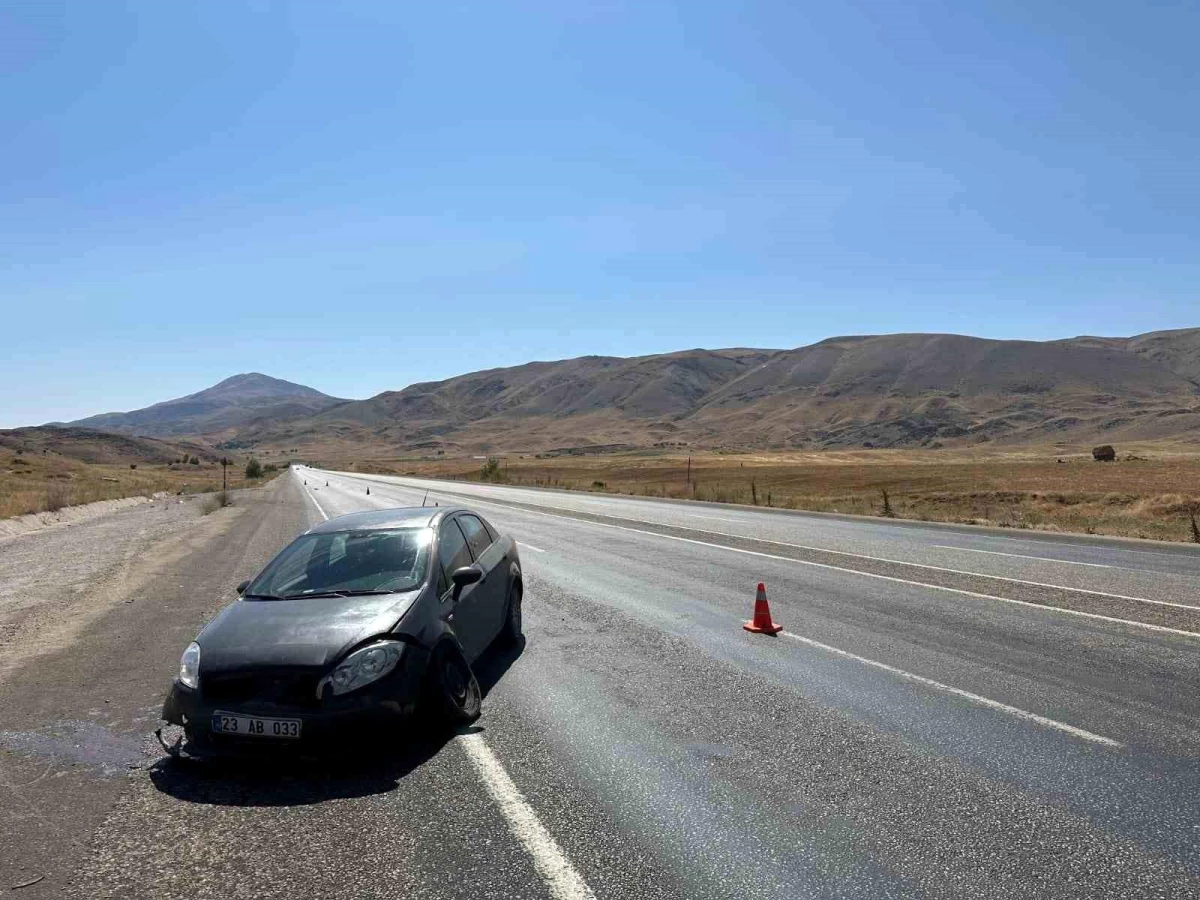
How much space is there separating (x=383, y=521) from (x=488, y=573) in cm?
105

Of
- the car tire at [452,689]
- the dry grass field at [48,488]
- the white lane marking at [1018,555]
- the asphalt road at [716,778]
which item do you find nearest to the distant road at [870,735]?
the asphalt road at [716,778]

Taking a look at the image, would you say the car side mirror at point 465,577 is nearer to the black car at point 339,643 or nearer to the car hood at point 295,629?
the black car at point 339,643

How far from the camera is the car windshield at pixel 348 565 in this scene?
6.14 m

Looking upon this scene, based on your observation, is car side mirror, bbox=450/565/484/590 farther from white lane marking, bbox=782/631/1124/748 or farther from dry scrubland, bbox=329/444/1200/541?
dry scrubland, bbox=329/444/1200/541

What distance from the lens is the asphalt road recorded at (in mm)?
3625

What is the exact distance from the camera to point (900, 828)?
3992 mm

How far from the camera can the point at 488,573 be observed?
24.1 ft

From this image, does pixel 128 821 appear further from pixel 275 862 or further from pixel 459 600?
pixel 459 600

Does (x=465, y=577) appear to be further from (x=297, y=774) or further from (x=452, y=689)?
(x=297, y=774)

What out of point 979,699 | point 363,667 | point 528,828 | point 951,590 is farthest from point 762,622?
point 528,828

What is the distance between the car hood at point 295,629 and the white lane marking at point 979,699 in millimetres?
4027

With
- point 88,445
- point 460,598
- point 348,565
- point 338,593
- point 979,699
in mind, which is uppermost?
point 88,445

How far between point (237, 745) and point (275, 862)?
1.19m

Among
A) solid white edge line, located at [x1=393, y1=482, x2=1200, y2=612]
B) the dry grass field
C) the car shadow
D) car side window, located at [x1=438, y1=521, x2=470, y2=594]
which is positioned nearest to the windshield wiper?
car side window, located at [x1=438, y1=521, x2=470, y2=594]
